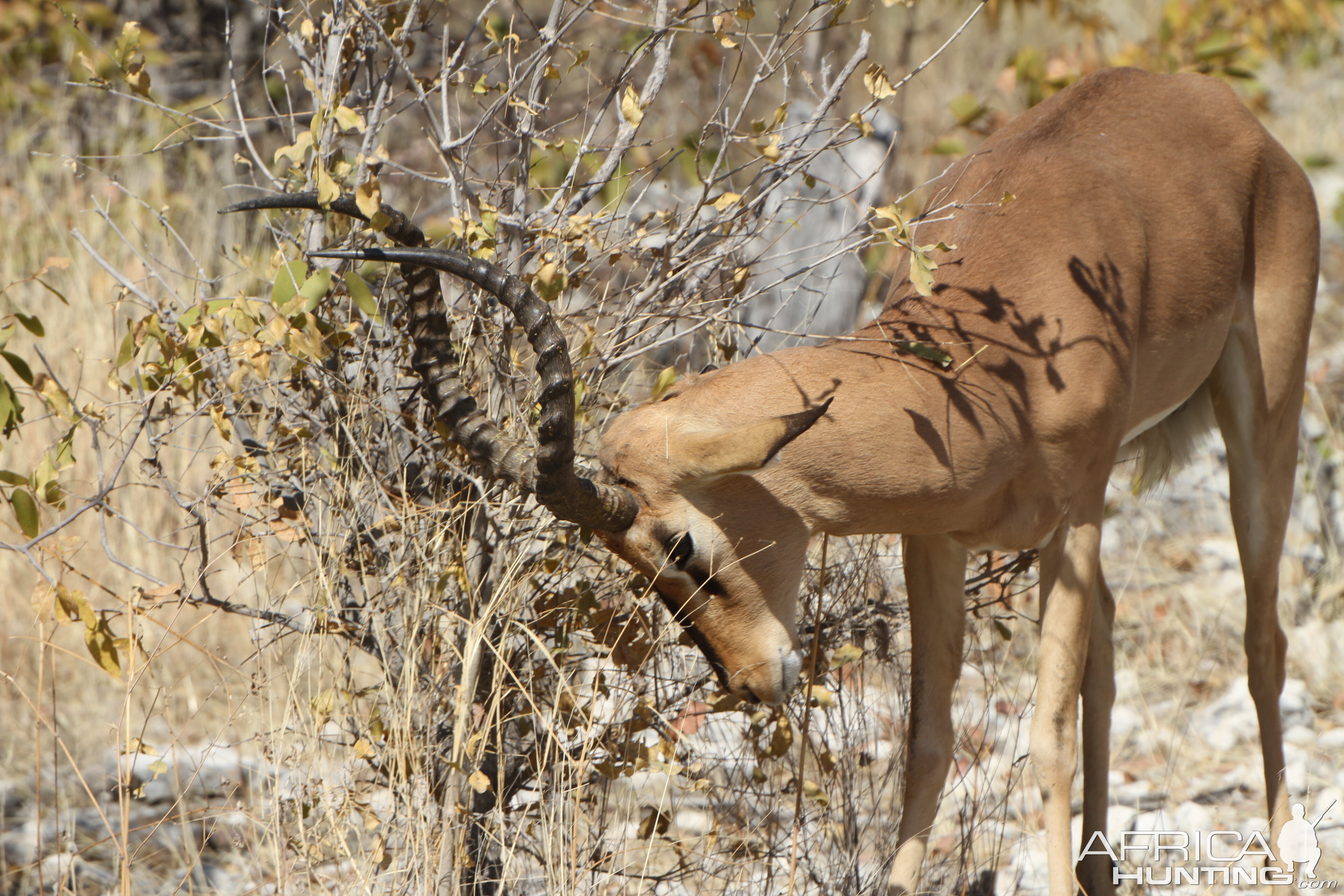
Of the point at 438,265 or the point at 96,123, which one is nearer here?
the point at 438,265

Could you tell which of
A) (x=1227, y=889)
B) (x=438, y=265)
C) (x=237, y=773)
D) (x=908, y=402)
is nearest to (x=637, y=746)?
(x=908, y=402)

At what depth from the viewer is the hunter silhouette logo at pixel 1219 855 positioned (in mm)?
3727

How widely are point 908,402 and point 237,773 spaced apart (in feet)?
8.75

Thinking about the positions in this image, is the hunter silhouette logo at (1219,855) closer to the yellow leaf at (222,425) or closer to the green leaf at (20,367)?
the yellow leaf at (222,425)

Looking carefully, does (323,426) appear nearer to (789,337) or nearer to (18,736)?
(18,736)

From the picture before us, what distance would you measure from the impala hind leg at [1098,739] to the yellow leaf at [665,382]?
4.94ft

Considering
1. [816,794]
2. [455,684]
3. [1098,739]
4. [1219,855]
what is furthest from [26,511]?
[1219,855]

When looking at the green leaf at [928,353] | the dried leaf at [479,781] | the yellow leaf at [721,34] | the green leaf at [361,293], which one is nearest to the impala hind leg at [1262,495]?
the green leaf at [928,353]

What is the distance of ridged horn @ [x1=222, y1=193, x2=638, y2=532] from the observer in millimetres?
2445

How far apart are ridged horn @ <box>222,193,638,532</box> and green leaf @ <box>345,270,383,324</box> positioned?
48 millimetres

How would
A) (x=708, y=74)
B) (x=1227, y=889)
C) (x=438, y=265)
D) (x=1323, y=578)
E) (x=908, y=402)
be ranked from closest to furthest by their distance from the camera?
(x=438, y=265)
(x=908, y=402)
(x=1227, y=889)
(x=1323, y=578)
(x=708, y=74)

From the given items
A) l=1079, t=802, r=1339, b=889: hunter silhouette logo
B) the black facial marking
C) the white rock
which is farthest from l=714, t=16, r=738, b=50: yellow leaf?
the white rock

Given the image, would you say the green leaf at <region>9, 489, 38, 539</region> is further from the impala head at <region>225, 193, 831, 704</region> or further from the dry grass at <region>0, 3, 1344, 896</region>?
the impala head at <region>225, 193, 831, 704</region>

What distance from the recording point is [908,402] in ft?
9.53
